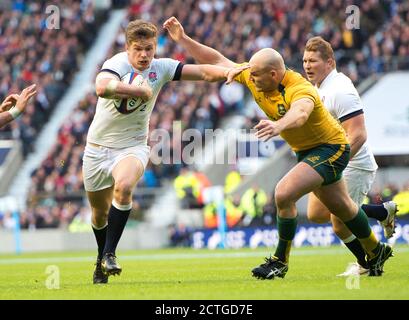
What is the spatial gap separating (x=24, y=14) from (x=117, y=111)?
85.9ft

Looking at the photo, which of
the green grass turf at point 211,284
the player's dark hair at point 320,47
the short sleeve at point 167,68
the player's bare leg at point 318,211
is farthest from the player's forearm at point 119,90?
the player's bare leg at point 318,211

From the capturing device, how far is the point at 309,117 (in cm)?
1014

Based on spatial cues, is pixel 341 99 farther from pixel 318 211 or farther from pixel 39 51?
pixel 39 51

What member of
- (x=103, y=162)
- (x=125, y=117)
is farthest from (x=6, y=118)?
(x=125, y=117)

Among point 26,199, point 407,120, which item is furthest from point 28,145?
point 407,120

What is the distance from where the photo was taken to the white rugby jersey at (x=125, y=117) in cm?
1076

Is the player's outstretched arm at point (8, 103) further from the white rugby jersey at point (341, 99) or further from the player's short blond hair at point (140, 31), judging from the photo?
the white rugby jersey at point (341, 99)

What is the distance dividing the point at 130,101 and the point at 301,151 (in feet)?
5.93

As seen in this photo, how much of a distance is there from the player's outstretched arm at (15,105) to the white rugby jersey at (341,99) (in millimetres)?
3165

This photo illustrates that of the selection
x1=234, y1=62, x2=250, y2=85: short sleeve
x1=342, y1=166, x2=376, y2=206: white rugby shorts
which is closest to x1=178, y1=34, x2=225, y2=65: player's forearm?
x1=234, y1=62, x2=250, y2=85: short sleeve

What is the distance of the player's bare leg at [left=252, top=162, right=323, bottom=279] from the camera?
33.0 feet
